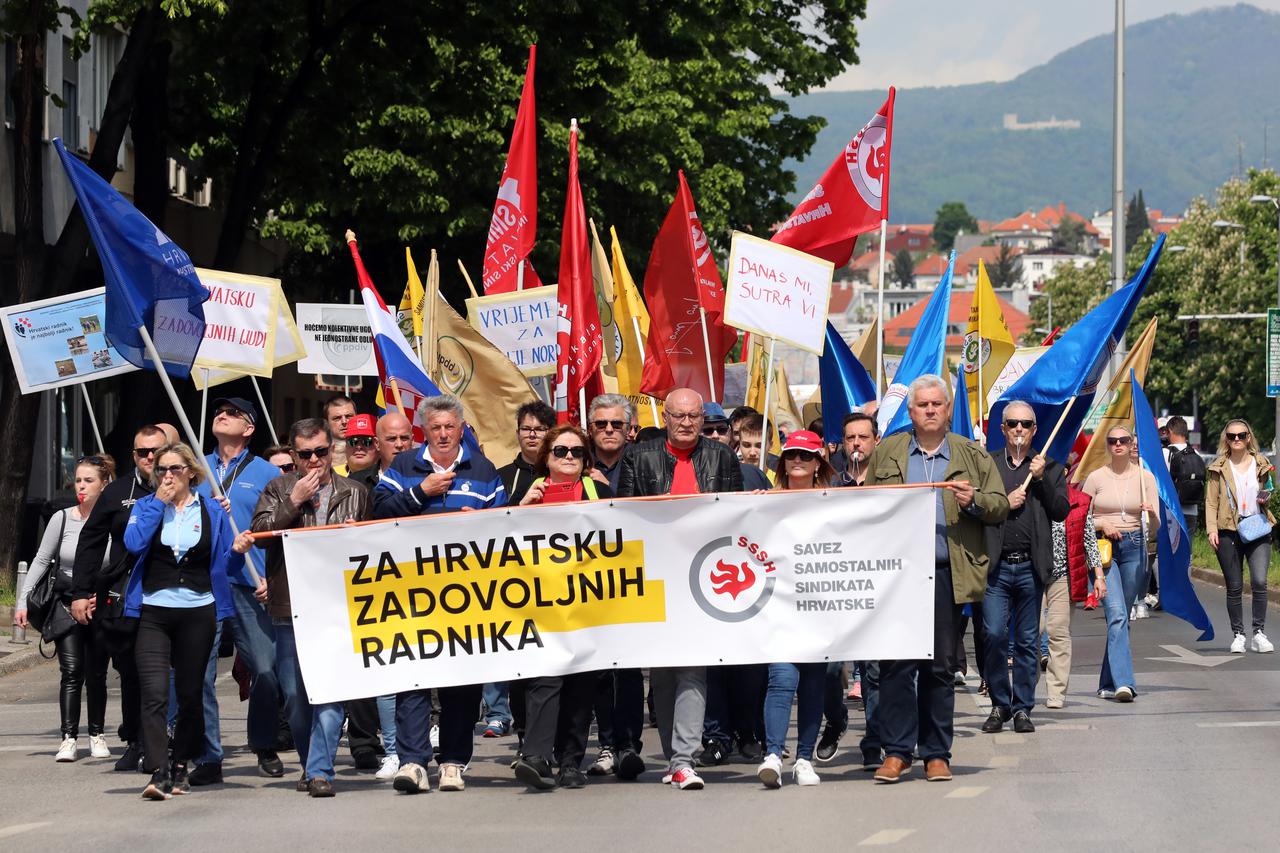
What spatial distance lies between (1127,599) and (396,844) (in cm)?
663

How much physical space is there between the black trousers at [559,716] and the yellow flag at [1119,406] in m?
5.45

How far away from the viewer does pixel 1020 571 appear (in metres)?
11.8

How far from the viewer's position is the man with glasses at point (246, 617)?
10.4m

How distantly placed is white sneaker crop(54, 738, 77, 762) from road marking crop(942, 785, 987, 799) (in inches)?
190

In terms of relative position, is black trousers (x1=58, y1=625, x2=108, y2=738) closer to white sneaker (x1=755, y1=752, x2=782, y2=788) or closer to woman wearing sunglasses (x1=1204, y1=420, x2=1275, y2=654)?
white sneaker (x1=755, y1=752, x2=782, y2=788)

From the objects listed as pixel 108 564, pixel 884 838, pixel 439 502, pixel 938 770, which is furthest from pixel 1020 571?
pixel 108 564

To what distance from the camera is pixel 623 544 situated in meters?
10.0

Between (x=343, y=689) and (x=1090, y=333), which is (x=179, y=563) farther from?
(x=1090, y=333)

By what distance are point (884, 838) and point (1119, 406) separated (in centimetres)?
701

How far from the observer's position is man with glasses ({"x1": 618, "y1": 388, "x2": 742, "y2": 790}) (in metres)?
9.87

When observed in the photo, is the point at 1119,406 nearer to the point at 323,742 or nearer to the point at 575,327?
the point at 575,327

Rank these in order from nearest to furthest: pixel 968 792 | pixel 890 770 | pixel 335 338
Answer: pixel 968 792, pixel 890 770, pixel 335 338

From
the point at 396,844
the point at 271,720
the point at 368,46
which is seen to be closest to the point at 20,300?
the point at 368,46

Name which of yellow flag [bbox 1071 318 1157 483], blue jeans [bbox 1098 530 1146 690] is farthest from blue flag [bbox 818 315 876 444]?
blue jeans [bbox 1098 530 1146 690]
